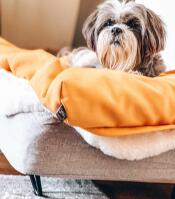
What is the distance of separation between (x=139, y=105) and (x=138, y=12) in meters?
0.48

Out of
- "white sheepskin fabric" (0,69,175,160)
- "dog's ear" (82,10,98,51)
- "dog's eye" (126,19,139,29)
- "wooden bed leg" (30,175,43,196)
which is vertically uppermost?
"dog's eye" (126,19,139,29)

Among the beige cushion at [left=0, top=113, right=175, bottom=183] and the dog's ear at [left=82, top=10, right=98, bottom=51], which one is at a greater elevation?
the dog's ear at [left=82, top=10, right=98, bottom=51]

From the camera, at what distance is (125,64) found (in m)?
1.49

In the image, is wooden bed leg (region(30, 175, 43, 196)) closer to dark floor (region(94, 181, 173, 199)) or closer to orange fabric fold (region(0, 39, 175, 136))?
dark floor (region(94, 181, 173, 199))

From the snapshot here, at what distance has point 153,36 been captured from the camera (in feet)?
4.78

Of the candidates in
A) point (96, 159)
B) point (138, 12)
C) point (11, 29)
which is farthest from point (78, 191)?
point (11, 29)

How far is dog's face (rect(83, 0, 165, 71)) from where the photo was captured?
1451 millimetres

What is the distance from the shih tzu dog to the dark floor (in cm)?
42

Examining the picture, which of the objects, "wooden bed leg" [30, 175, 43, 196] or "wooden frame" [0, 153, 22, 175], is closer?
"wooden bed leg" [30, 175, 43, 196]

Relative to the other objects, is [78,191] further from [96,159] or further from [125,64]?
[125,64]

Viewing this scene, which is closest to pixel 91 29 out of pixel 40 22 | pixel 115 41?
pixel 115 41

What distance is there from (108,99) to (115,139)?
12cm

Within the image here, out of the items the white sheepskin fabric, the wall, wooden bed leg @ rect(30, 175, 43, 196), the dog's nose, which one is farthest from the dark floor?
the wall

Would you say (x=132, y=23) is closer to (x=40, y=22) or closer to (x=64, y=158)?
(x=64, y=158)
